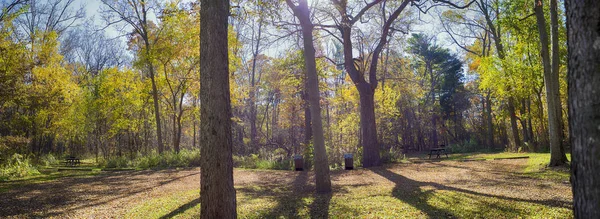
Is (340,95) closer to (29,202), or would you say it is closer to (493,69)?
(493,69)

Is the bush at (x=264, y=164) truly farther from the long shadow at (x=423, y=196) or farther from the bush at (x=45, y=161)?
the bush at (x=45, y=161)

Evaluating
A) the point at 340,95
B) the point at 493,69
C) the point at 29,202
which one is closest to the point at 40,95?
the point at 29,202

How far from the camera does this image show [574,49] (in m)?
1.87

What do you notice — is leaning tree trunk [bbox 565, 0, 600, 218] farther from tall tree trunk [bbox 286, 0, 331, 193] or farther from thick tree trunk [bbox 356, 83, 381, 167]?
thick tree trunk [bbox 356, 83, 381, 167]

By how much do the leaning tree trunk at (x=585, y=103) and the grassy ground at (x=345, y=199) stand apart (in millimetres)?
3176

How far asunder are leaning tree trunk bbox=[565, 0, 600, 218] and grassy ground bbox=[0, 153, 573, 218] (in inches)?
125

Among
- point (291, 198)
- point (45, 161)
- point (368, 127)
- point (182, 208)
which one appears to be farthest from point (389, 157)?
point (45, 161)

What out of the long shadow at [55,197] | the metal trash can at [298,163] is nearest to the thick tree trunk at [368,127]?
the metal trash can at [298,163]

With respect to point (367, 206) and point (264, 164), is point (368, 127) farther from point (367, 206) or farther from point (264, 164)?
point (367, 206)

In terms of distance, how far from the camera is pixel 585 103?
1783mm

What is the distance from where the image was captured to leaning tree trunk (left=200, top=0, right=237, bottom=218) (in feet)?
12.8

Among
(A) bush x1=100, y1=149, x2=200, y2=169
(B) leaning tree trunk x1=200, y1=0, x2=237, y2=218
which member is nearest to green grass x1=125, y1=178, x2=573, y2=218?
(B) leaning tree trunk x1=200, y1=0, x2=237, y2=218

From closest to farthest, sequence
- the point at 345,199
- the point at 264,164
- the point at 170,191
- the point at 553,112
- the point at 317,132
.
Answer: the point at 345,199, the point at 317,132, the point at 170,191, the point at 553,112, the point at 264,164

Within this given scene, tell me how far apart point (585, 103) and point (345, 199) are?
500cm
